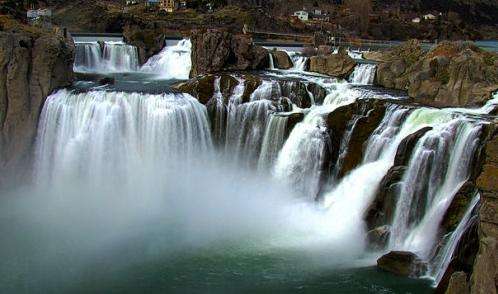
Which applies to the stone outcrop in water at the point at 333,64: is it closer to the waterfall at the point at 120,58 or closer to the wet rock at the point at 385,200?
the waterfall at the point at 120,58

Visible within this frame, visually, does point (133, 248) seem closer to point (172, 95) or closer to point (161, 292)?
point (161, 292)

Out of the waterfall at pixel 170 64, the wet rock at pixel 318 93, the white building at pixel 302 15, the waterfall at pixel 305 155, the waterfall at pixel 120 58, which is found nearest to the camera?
the waterfall at pixel 305 155

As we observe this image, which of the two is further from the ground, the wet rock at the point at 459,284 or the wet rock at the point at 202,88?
the wet rock at the point at 202,88

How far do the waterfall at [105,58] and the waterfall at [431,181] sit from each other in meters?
26.7

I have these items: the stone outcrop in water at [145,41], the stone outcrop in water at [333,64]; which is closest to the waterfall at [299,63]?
the stone outcrop in water at [333,64]

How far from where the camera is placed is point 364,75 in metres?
33.4

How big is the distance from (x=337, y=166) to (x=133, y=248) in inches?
374

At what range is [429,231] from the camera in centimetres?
1942

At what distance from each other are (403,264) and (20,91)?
19061 mm

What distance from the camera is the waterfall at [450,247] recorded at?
17.6 metres

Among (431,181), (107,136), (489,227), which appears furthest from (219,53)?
(489,227)

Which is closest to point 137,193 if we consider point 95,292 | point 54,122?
point 54,122

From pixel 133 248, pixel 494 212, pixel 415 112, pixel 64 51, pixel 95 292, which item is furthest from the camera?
pixel 64 51

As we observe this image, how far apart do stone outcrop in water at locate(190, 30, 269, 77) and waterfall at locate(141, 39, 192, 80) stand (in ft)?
14.9
